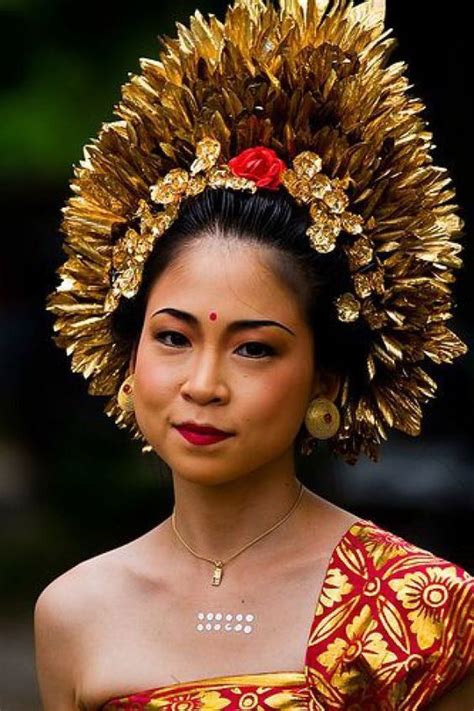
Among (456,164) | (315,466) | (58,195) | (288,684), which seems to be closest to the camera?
(288,684)

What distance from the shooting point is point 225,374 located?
4.57m

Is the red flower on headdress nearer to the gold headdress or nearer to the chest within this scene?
the gold headdress

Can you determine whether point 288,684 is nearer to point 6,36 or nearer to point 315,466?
point 315,466

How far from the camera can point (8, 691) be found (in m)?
8.28

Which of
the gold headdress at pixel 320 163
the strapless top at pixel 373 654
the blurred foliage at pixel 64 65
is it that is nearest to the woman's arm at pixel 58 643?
the strapless top at pixel 373 654

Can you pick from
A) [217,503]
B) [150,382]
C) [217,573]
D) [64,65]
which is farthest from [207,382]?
[64,65]

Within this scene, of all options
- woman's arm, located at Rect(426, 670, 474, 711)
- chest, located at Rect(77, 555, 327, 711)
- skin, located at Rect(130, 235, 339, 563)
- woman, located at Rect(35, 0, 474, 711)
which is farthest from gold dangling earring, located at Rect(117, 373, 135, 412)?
woman's arm, located at Rect(426, 670, 474, 711)

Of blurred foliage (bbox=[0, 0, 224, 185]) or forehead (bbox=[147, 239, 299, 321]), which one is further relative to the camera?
blurred foliage (bbox=[0, 0, 224, 185])

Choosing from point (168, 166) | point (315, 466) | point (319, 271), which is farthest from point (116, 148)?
point (315, 466)

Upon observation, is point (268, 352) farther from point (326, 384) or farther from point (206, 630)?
point (206, 630)

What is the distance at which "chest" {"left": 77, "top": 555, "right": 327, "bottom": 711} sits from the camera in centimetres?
461

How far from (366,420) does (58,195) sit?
371cm

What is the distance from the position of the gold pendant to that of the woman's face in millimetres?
194

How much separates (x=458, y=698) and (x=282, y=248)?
900 mm
